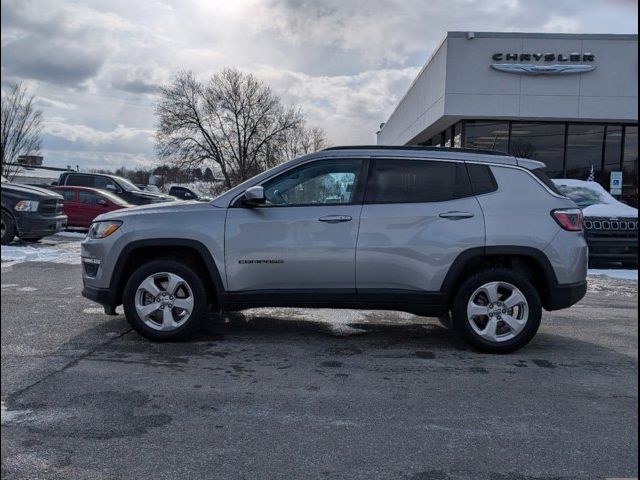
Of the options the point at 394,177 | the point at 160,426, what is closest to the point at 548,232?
the point at 394,177

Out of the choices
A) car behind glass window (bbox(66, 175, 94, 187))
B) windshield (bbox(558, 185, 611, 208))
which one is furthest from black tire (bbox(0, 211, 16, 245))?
windshield (bbox(558, 185, 611, 208))

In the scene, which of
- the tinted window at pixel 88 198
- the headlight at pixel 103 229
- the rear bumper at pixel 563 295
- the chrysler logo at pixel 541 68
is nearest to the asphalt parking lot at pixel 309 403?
the rear bumper at pixel 563 295

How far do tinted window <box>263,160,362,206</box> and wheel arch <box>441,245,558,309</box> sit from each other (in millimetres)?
1162

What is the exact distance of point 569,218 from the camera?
507 centimetres

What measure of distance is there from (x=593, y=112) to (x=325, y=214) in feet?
58.0

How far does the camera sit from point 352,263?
5047 mm

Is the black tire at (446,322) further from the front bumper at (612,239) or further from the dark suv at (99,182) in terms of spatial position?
the dark suv at (99,182)

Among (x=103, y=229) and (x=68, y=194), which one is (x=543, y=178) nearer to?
(x=103, y=229)

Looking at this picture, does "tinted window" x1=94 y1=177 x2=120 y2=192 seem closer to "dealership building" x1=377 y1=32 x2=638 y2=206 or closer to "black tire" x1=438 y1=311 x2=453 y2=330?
"dealership building" x1=377 y1=32 x2=638 y2=206

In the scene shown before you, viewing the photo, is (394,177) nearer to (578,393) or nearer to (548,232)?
(548,232)

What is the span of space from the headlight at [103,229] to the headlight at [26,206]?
23.7 feet

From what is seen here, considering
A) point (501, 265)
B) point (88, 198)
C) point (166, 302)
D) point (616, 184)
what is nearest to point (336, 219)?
point (501, 265)

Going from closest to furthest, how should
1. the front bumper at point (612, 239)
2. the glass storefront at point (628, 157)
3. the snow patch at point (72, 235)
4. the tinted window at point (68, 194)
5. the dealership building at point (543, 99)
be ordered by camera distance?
the front bumper at point (612, 239) < the snow patch at point (72, 235) < the tinted window at point (68, 194) < the glass storefront at point (628, 157) < the dealership building at point (543, 99)

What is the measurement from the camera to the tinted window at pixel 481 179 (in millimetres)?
5125
